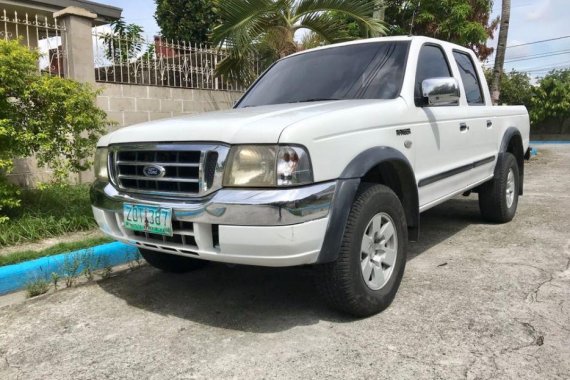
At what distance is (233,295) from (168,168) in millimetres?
1118

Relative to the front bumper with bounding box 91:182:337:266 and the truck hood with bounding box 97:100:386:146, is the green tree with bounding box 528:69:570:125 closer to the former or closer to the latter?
the truck hood with bounding box 97:100:386:146

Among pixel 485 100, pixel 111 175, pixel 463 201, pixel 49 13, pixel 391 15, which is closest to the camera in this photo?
pixel 111 175

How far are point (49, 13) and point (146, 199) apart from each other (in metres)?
8.28

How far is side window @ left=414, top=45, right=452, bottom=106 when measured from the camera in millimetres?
3912

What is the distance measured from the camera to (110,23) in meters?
10.7

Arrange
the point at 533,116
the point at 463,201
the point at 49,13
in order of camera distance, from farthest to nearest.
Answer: the point at 533,116, the point at 49,13, the point at 463,201

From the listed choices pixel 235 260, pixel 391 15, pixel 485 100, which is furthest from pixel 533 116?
pixel 235 260

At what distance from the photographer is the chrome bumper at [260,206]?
102 inches

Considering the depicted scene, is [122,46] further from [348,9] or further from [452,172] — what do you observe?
[452,172]

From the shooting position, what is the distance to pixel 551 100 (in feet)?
76.0

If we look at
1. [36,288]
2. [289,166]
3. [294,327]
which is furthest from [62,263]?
[289,166]

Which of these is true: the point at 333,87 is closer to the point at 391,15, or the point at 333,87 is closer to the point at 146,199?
the point at 146,199

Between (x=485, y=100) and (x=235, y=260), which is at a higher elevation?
(x=485, y=100)

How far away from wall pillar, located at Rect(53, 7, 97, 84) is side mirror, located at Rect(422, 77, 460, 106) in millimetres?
5089
